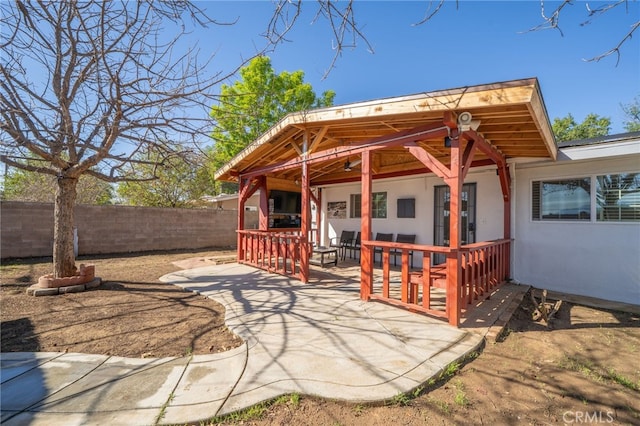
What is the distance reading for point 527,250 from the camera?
5.18 meters

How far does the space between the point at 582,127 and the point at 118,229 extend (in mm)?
33616

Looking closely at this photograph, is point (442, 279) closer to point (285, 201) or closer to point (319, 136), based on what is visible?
point (319, 136)

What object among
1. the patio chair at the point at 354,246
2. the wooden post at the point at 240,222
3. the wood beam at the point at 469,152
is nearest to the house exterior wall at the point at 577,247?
the wood beam at the point at 469,152

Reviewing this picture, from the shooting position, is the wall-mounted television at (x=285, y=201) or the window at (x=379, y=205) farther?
the wall-mounted television at (x=285, y=201)

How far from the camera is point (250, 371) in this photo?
7.25 ft

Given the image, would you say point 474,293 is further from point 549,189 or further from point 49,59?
point 49,59

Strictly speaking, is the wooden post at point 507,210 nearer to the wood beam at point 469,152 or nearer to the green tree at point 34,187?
the wood beam at point 469,152

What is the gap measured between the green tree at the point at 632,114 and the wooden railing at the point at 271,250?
28.2 meters

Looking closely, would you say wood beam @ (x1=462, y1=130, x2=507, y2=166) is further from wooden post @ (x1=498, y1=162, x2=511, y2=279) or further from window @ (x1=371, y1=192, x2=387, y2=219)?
window @ (x1=371, y1=192, x2=387, y2=219)

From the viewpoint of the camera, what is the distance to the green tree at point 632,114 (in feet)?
65.6

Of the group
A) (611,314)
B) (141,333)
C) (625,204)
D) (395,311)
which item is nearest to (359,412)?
(395,311)

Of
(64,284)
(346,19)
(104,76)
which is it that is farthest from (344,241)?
(346,19)

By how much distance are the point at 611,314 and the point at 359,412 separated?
Answer: 4315mm

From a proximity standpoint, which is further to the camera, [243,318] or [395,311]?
[395,311]
